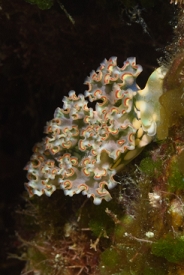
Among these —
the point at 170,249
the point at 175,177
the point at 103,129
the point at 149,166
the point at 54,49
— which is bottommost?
the point at 170,249

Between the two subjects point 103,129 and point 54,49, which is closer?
point 103,129

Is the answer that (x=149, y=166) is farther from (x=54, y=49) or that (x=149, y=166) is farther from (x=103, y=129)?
(x=54, y=49)

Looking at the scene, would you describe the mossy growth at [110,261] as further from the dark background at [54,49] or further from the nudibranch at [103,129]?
the dark background at [54,49]

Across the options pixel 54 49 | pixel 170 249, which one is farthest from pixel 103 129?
pixel 54 49

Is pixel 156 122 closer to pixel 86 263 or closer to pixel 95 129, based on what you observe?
pixel 95 129

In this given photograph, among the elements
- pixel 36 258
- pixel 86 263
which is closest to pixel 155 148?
pixel 86 263

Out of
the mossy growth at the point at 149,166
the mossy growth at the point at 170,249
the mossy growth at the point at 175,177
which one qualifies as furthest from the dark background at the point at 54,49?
the mossy growth at the point at 170,249
